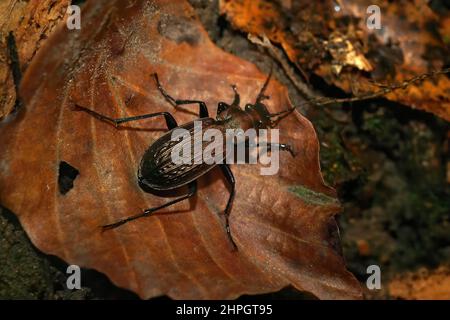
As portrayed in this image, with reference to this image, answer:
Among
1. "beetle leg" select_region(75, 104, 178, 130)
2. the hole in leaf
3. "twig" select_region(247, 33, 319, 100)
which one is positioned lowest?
the hole in leaf

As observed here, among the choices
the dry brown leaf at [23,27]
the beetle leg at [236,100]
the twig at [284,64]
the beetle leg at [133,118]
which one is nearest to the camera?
the dry brown leaf at [23,27]

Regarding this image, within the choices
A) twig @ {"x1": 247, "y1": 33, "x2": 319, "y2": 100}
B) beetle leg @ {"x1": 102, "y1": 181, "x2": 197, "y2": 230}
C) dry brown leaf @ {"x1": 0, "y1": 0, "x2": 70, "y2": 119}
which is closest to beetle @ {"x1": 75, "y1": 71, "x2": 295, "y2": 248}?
beetle leg @ {"x1": 102, "y1": 181, "x2": 197, "y2": 230}

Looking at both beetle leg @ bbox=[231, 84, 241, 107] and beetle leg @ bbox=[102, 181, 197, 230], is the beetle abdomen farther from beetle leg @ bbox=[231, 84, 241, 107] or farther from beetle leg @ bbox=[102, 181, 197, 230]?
beetle leg @ bbox=[231, 84, 241, 107]

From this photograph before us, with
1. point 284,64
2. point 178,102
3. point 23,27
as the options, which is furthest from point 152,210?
point 284,64

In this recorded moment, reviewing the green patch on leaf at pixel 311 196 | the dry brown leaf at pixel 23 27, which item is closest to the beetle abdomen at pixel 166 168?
the green patch on leaf at pixel 311 196

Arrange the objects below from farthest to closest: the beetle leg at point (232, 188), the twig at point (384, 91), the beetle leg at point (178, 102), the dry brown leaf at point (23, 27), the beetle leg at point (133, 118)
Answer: the twig at point (384, 91) → the beetle leg at point (178, 102) → the beetle leg at point (232, 188) → the beetle leg at point (133, 118) → the dry brown leaf at point (23, 27)

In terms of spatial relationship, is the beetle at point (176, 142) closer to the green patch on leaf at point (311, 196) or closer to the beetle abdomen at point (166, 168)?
the beetle abdomen at point (166, 168)

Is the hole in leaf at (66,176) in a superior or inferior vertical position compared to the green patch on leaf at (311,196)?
superior

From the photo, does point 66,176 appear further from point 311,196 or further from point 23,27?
point 311,196
